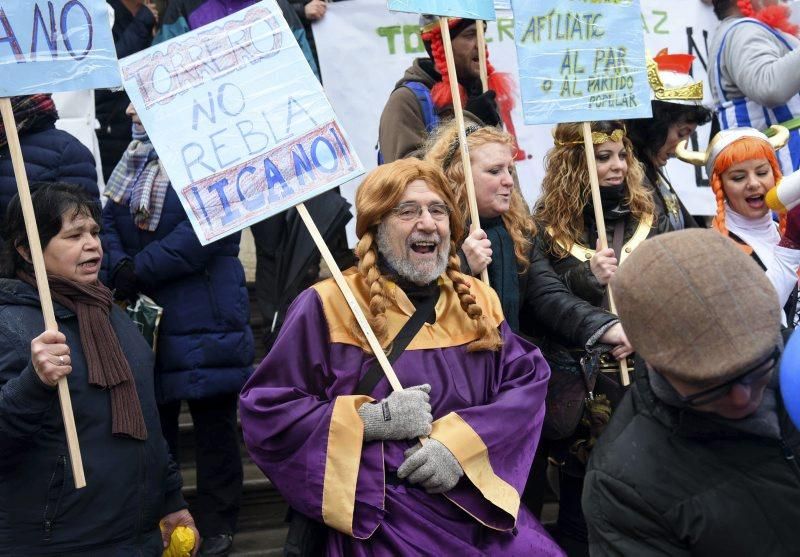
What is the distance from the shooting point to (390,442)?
383cm

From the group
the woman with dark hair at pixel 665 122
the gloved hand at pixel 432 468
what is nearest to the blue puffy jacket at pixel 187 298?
the gloved hand at pixel 432 468

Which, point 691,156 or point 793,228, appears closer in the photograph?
point 793,228

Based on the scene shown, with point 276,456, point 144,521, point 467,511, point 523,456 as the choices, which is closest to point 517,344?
point 523,456

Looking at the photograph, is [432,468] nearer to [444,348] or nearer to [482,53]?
[444,348]

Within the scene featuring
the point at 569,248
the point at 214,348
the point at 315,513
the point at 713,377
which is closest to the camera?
the point at 713,377

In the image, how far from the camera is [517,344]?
4.21 m

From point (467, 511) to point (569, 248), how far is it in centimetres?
147

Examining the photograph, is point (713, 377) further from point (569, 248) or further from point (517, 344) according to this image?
point (569, 248)

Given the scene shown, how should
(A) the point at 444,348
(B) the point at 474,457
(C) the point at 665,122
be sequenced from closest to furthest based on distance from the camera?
(B) the point at 474,457
(A) the point at 444,348
(C) the point at 665,122

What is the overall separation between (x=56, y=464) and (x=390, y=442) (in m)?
1.17

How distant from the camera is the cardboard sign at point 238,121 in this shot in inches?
162

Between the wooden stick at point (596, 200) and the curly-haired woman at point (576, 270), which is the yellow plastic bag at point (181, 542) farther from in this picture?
the wooden stick at point (596, 200)

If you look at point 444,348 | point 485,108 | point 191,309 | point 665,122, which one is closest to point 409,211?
point 444,348

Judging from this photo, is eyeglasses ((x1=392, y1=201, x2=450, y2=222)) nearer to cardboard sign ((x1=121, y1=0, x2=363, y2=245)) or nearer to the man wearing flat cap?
cardboard sign ((x1=121, y1=0, x2=363, y2=245))
